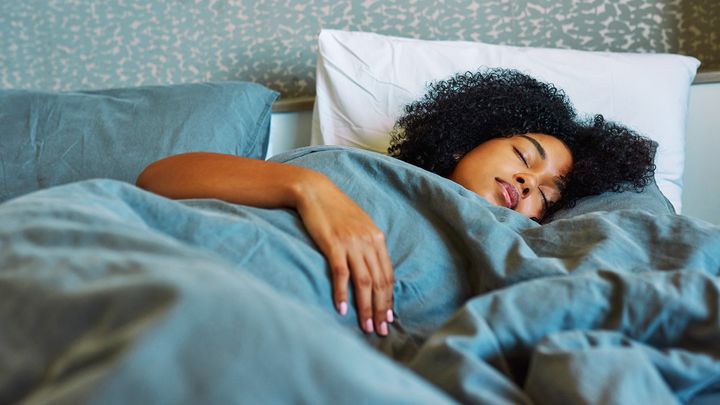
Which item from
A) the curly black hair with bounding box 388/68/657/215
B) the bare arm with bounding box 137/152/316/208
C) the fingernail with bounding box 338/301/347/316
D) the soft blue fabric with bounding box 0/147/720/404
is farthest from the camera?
the curly black hair with bounding box 388/68/657/215

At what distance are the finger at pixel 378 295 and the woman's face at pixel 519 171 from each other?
440 mm

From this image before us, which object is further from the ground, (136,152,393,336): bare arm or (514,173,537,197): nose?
(136,152,393,336): bare arm

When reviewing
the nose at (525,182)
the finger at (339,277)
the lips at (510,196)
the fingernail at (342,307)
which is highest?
the finger at (339,277)

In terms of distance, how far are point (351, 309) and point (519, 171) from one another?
561 mm

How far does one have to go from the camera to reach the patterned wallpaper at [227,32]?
192 cm

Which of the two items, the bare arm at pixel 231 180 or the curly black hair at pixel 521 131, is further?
the curly black hair at pixel 521 131

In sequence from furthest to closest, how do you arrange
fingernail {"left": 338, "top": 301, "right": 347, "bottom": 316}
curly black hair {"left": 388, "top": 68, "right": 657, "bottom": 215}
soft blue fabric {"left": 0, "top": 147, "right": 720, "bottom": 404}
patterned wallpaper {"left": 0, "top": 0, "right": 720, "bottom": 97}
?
patterned wallpaper {"left": 0, "top": 0, "right": 720, "bottom": 97}, curly black hair {"left": 388, "top": 68, "right": 657, "bottom": 215}, fingernail {"left": 338, "top": 301, "right": 347, "bottom": 316}, soft blue fabric {"left": 0, "top": 147, "right": 720, "bottom": 404}

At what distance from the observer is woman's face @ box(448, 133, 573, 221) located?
1321 millimetres

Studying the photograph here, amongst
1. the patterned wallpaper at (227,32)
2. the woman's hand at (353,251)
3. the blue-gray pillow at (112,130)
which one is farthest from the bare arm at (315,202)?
the patterned wallpaper at (227,32)

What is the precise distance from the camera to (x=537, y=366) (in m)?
0.63

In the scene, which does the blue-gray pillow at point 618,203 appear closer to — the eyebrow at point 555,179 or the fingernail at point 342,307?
the eyebrow at point 555,179

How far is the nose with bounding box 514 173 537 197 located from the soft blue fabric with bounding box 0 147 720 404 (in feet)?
0.66

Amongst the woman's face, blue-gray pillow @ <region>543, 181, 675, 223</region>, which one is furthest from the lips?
blue-gray pillow @ <region>543, 181, 675, 223</region>

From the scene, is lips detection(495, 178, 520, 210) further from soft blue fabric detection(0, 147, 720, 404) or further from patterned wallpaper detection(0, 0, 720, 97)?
patterned wallpaper detection(0, 0, 720, 97)
